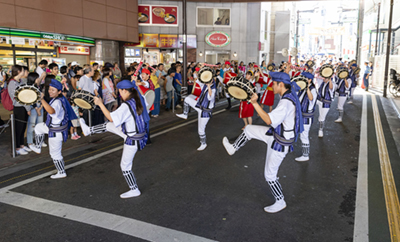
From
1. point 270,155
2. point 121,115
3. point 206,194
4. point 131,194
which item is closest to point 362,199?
point 270,155

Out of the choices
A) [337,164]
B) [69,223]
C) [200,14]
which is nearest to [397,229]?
[337,164]

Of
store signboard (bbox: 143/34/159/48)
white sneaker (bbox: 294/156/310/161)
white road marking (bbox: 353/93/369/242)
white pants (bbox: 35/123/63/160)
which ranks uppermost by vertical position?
store signboard (bbox: 143/34/159/48)

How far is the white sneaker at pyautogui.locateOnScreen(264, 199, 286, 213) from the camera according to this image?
15.6ft

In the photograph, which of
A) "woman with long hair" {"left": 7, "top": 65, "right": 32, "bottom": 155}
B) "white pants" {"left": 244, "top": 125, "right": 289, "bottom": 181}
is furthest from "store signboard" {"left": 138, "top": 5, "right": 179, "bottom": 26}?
"white pants" {"left": 244, "top": 125, "right": 289, "bottom": 181}

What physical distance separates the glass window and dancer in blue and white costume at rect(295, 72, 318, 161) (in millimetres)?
21559

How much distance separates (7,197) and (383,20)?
1403 inches

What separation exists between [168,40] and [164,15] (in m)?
2.07

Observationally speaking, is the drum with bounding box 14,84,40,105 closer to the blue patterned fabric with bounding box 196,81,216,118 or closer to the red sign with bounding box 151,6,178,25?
the blue patterned fabric with bounding box 196,81,216,118

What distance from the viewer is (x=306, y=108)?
294 inches

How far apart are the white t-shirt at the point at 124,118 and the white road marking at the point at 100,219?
1301 millimetres

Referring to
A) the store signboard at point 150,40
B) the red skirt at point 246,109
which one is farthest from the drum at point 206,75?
the store signboard at point 150,40

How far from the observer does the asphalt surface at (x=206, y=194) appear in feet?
13.8

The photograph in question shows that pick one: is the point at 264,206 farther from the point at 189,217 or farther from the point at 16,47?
the point at 16,47

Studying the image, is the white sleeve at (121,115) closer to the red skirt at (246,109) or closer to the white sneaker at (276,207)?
the white sneaker at (276,207)
